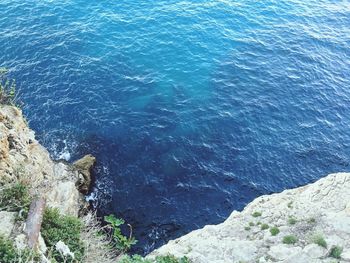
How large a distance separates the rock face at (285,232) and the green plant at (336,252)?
0.20 meters

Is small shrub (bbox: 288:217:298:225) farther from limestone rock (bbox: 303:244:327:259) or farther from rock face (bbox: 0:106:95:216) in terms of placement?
rock face (bbox: 0:106:95:216)

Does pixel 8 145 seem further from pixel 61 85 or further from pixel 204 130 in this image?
pixel 204 130

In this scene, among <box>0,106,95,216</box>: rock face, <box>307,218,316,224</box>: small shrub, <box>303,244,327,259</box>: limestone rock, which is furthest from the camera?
<box>0,106,95,216</box>: rock face

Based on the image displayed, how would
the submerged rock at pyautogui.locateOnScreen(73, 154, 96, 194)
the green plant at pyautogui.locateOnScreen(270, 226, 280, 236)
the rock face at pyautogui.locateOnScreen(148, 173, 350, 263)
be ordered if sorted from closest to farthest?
the rock face at pyautogui.locateOnScreen(148, 173, 350, 263) → the green plant at pyautogui.locateOnScreen(270, 226, 280, 236) → the submerged rock at pyautogui.locateOnScreen(73, 154, 96, 194)

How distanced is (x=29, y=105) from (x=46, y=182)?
54.9 feet

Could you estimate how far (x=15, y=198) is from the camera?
94.6 feet

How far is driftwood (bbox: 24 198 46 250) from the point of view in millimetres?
25533

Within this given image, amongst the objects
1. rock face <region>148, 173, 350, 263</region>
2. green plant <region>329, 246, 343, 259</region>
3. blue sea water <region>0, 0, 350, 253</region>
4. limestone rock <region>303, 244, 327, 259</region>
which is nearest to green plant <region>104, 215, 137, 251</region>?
rock face <region>148, 173, 350, 263</region>

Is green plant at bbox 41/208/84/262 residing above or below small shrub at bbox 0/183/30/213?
below

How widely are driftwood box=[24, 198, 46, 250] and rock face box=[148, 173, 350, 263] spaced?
305 inches

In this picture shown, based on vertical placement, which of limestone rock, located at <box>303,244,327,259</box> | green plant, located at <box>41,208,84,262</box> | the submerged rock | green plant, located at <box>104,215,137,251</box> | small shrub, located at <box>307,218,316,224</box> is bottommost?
the submerged rock

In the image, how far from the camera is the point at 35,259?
24328 millimetres

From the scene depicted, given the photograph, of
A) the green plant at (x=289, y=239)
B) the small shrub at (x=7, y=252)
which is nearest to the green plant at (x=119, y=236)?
the small shrub at (x=7, y=252)

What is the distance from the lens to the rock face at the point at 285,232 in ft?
85.9
